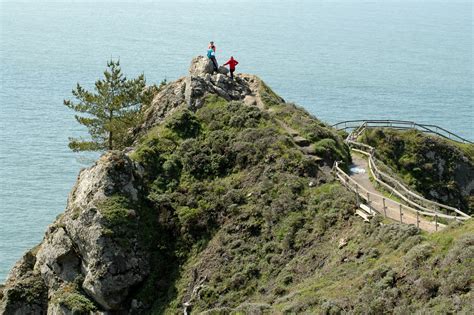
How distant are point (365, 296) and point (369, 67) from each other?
169 metres

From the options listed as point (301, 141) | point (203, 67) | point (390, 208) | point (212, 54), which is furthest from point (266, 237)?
point (212, 54)

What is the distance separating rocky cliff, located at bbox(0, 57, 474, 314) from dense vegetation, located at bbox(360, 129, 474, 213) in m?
20.5

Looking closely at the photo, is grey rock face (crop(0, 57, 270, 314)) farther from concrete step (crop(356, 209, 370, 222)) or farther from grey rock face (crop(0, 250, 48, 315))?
concrete step (crop(356, 209, 370, 222))

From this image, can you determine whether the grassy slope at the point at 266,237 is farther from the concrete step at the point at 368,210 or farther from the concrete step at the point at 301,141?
the concrete step at the point at 301,141

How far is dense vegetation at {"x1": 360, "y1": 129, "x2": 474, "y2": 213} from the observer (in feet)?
258

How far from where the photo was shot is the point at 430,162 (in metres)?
81.3

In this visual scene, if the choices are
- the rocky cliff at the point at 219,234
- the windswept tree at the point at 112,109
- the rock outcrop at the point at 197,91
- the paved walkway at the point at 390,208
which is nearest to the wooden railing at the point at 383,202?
the paved walkway at the point at 390,208

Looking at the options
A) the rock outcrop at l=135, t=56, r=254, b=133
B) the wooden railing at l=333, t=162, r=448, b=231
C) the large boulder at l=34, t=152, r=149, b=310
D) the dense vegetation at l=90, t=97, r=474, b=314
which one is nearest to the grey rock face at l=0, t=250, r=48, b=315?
the large boulder at l=34, t=152, r=149, b=310

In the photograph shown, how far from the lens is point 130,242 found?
163ft

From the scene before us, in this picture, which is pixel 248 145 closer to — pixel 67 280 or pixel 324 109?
pixel 67 280

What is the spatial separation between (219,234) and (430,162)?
38.5 meters

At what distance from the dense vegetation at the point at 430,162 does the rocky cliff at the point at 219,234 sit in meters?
20.5

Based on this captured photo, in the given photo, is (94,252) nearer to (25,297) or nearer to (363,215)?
(25,297)

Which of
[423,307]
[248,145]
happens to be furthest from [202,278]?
[423,307]
